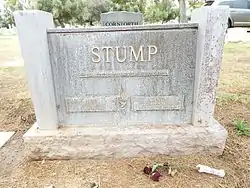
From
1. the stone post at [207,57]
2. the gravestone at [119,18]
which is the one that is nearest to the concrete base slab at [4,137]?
the gravestone at [119,18]

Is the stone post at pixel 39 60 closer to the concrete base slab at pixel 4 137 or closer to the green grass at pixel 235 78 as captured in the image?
the concrete base slab at pixel 4 137

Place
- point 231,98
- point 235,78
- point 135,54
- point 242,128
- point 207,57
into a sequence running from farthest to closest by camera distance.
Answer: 1. point 235,78
2. point 231,98
3. point 242,128
4. point 135,54
5. point 207,57

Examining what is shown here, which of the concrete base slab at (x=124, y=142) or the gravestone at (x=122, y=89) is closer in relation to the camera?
the gravestone at (x=122, y=89)

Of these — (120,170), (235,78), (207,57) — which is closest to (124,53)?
(207,57)

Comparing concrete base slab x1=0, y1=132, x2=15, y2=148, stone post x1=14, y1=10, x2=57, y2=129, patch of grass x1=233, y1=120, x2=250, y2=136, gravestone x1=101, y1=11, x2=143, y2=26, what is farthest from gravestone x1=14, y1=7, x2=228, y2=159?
gravestone x1=101, y1=11, x2=143, y2=26

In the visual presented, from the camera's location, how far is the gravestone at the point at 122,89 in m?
2.45

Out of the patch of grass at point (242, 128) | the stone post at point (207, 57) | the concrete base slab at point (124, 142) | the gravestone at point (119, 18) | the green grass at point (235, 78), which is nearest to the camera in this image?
the stone post at point (207, 57)

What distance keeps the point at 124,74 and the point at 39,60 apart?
744 millimetres

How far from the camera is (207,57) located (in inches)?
94.3

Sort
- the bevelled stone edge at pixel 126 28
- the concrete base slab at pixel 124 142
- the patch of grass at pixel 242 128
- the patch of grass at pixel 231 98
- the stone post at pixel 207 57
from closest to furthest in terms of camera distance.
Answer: the stone post at pixel 207 57 < the bevelled stone edge at pixel 126 28 < the concrete base slab at pixel 124 142 < the patch of grass at pixel 242 128 < the patch of grass at pixel 231 98

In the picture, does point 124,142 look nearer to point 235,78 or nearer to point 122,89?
point 122,89

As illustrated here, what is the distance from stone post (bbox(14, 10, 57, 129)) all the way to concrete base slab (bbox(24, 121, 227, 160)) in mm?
154

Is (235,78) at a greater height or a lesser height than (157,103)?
lesser

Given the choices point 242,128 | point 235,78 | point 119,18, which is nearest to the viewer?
point 242,128
